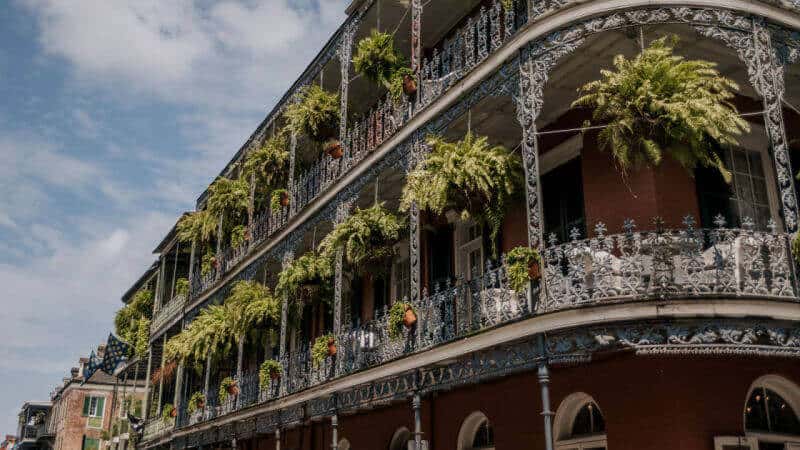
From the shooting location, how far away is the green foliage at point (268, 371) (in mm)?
15867

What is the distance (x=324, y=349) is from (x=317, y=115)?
16.6 ft

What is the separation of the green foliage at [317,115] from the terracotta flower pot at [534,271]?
27.8 ft

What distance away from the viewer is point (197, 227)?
23109 mm

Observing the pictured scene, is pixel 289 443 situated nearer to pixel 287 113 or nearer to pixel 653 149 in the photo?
pixel 287 113

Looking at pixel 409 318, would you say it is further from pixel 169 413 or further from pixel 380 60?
pixel 169 413

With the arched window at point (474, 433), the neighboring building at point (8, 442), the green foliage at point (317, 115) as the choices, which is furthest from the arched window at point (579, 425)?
the neighboring building at point (8, 442)

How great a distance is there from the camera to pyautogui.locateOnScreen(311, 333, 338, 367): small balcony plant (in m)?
Result: 13.6

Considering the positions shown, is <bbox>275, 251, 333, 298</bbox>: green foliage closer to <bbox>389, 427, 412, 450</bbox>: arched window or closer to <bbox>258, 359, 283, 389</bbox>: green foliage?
<bbox>258, 359, 283, 389</bbox>: green foliage

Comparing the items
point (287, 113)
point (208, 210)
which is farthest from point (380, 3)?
point (208, 210)

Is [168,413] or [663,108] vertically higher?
[663,108]

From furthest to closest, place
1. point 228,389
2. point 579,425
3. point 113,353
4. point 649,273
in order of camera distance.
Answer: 1. point 113,353
2. point 228,389
3. point 579,425
4. point 649,273

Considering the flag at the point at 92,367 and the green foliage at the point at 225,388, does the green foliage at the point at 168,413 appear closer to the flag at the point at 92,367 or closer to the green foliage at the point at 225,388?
the green foliage at the point at 225,388

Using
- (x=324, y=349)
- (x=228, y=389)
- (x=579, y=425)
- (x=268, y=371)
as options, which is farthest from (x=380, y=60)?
(x=228, y=389)

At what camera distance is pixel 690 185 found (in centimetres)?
1016
